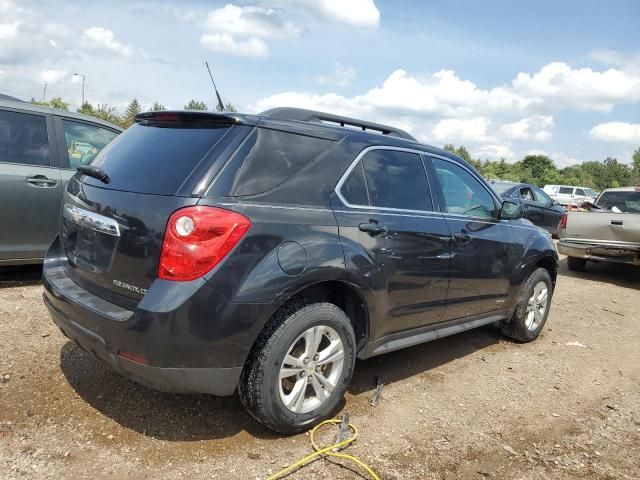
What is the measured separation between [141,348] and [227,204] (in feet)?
2.63

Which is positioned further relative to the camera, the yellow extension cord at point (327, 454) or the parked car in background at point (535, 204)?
the parked car in background at point (535, 204)

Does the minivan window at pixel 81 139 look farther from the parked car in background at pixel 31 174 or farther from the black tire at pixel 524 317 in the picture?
the black tire at pixel 524 317

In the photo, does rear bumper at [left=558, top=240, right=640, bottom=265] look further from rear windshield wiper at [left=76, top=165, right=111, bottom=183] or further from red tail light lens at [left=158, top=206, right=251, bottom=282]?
rear windshield wiper at [left=76, top=165, right=111, bottom=183]

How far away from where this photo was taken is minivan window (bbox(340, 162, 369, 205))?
316cm

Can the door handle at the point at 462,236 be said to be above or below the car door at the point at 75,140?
below

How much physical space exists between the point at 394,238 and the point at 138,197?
5.13ft

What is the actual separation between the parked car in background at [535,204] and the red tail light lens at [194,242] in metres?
10.8

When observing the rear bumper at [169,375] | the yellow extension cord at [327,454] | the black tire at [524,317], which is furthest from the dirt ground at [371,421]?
the rear bumper at [169,375]

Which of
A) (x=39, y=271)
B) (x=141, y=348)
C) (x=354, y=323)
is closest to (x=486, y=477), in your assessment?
(x=354, y=323)

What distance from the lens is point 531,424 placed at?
344cm

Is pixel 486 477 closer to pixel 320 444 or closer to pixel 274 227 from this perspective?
pixel 320 444

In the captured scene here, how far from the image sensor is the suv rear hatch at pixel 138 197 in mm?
2576

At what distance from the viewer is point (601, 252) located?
28.1ft

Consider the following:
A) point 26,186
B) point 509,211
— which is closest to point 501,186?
point 509,211
